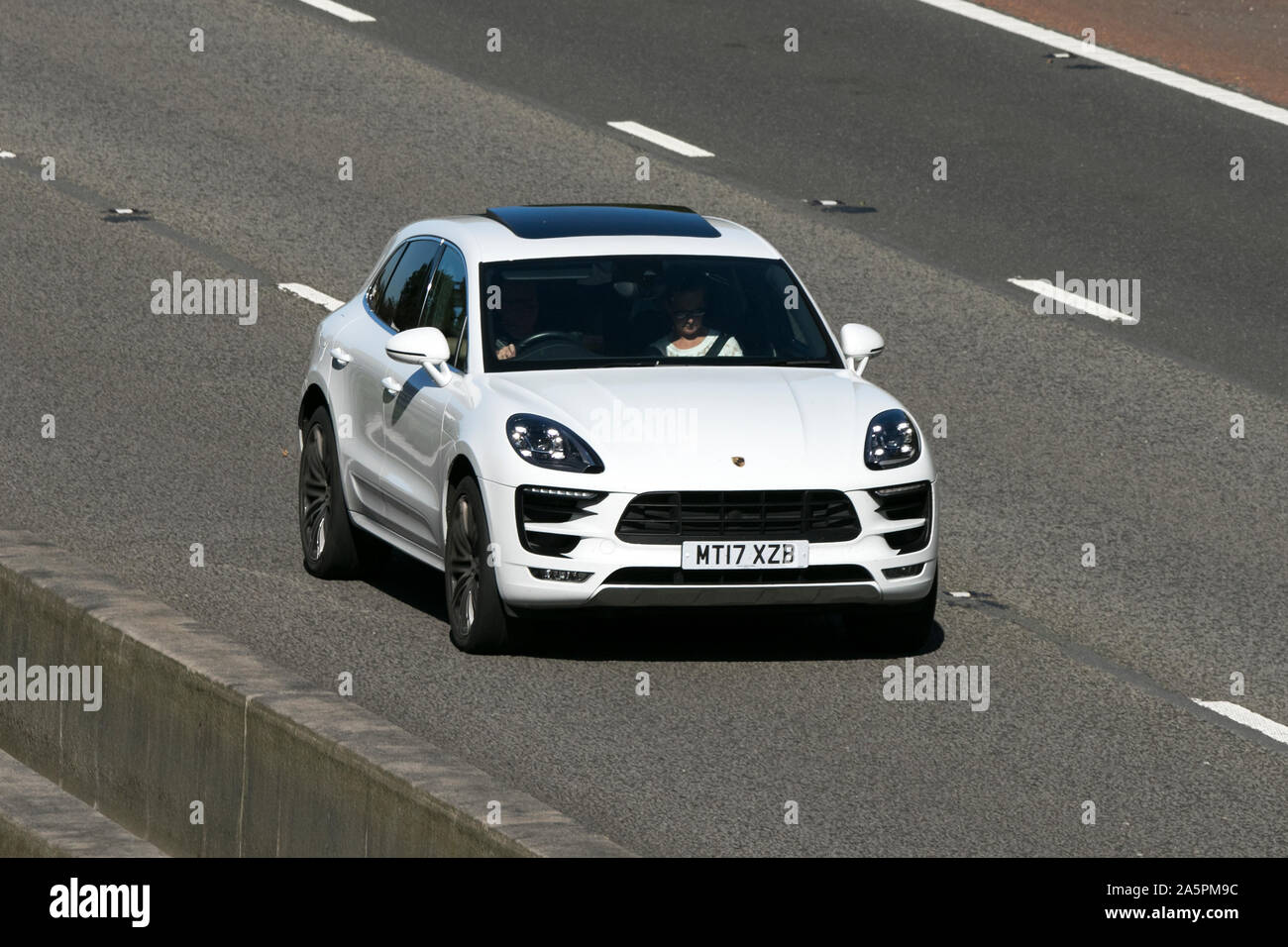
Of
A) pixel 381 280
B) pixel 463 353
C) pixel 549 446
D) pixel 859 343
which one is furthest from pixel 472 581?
pixel 381 280

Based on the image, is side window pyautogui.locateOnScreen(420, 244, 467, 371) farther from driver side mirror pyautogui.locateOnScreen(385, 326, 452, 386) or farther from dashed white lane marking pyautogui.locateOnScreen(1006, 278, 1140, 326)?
dashed white lane marking pyautogui.locateOnScreen(1006, 278, 1140, 326)

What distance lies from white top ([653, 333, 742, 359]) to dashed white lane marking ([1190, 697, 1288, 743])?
98.4 inches

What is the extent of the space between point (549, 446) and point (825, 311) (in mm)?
7429

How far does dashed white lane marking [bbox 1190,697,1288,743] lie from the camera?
10008 mm

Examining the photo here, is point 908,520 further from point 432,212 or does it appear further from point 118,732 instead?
point 432,212

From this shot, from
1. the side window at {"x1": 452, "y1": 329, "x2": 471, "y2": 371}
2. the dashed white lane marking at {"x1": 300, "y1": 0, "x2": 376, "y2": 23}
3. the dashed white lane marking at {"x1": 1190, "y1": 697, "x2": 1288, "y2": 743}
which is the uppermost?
the dashed white lane marking at {"x1": 300, "y1": 0, "x2": 376, "y2": 23}

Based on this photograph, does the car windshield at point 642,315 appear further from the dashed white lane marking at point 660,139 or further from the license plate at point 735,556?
the dashed white lane marking at point 660,139

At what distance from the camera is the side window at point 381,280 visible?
12.4 m

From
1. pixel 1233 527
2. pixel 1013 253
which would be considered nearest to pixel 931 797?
pixel 1233 527

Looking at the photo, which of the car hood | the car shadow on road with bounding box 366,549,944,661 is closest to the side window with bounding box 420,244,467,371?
the car hood

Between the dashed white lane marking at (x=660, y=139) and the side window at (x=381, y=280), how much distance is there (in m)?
8.72

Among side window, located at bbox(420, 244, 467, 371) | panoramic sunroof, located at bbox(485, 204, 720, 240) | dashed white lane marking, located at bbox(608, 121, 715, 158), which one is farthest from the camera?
dashed white lane marking, located at bbox(608, 121, 715, 158)

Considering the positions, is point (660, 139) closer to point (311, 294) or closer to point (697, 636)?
point (311, 294)

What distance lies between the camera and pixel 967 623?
11.5 metres
